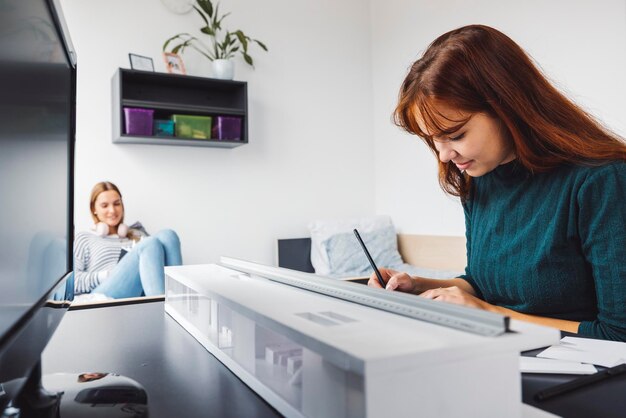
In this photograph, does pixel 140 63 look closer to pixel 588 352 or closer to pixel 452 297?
pixel 452 297

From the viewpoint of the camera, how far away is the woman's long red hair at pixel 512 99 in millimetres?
1001

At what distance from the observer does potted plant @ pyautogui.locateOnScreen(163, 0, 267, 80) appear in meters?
3.09

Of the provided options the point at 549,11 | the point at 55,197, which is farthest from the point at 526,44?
the point at 55,197

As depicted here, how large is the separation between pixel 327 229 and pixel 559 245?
2.45 m

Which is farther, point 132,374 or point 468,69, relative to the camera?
point 468,69

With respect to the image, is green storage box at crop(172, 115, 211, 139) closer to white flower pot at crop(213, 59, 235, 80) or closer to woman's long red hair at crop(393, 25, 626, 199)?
white flower pot at crop(213, 59, 235, 80)

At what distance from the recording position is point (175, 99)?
3.18m

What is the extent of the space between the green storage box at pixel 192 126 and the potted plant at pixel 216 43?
304mm

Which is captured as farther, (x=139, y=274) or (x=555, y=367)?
(x=139, y=274)

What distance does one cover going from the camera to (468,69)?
101 cm

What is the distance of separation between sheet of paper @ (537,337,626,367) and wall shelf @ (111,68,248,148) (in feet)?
8.30

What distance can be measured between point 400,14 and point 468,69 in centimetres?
285

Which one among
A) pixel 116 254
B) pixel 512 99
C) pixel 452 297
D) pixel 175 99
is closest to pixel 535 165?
pixel 512 99

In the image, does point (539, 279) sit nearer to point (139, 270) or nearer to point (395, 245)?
point (139, 270)
